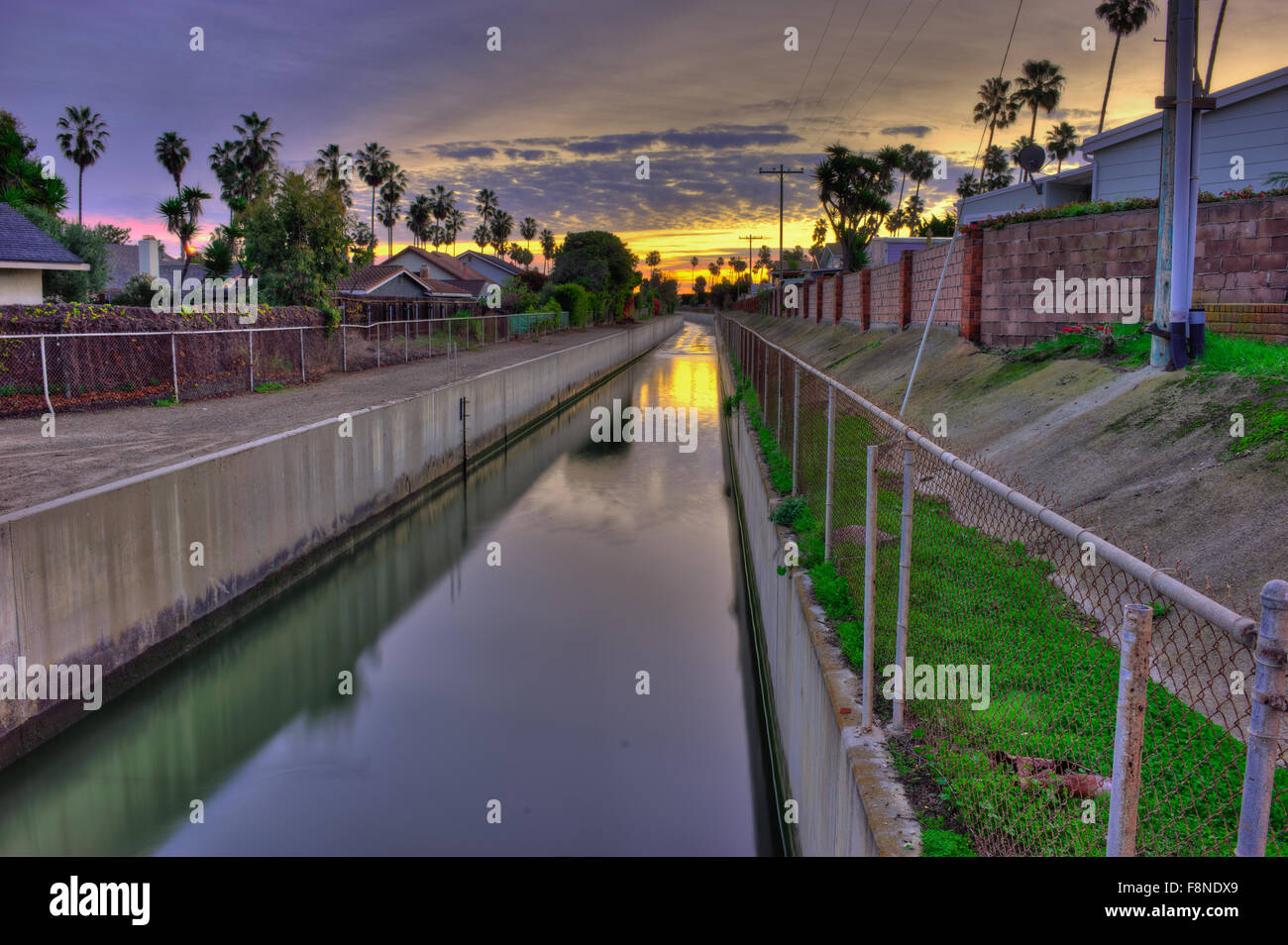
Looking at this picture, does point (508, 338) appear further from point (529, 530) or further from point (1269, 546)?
point (1269, 546)

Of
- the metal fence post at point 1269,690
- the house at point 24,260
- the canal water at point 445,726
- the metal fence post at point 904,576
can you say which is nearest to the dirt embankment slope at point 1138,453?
the metal fence post at point 904,576

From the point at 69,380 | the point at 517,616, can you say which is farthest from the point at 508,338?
the point at 517,616

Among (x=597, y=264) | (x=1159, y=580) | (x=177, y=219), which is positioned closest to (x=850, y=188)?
(x=597, y=264)

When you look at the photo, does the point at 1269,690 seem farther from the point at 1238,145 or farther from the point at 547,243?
the point at 547,243

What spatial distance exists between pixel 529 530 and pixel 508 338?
33587mm

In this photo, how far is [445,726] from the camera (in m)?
9.91

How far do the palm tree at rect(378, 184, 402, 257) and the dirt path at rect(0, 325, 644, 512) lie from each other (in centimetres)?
8208

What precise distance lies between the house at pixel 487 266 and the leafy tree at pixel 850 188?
3359 centimetres

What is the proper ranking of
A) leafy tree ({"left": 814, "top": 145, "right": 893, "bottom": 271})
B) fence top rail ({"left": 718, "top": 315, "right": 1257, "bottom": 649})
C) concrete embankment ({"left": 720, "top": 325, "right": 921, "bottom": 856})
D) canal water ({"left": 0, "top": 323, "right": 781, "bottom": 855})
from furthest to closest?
leafy tree ({"left": 814, "top": 145, "right": 893, "bottom": 271})
canal water ({"left": 0, "top": 323, "right": 781, "bottom": 855})
concrete embankment ({"left": 720, "top": 325, "right": 921, "bottom": 856})
fence top rail ({"left": 718, "top": 315, "right": 1257, "bottom": 649})

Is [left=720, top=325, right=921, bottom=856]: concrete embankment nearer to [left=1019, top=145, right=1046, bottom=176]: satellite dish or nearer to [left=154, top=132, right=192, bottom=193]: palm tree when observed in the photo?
[left=1019, top=145, right=1046, bottom=176]: satellite dish

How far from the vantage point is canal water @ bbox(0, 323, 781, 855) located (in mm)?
7887

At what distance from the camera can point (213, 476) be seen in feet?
36.0

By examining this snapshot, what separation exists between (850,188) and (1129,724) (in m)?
84.2

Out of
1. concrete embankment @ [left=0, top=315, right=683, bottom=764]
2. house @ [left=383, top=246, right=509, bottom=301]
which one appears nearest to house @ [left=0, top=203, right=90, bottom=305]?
concrete embankment @ [left=0, top=315, right=683, bottom=764]
